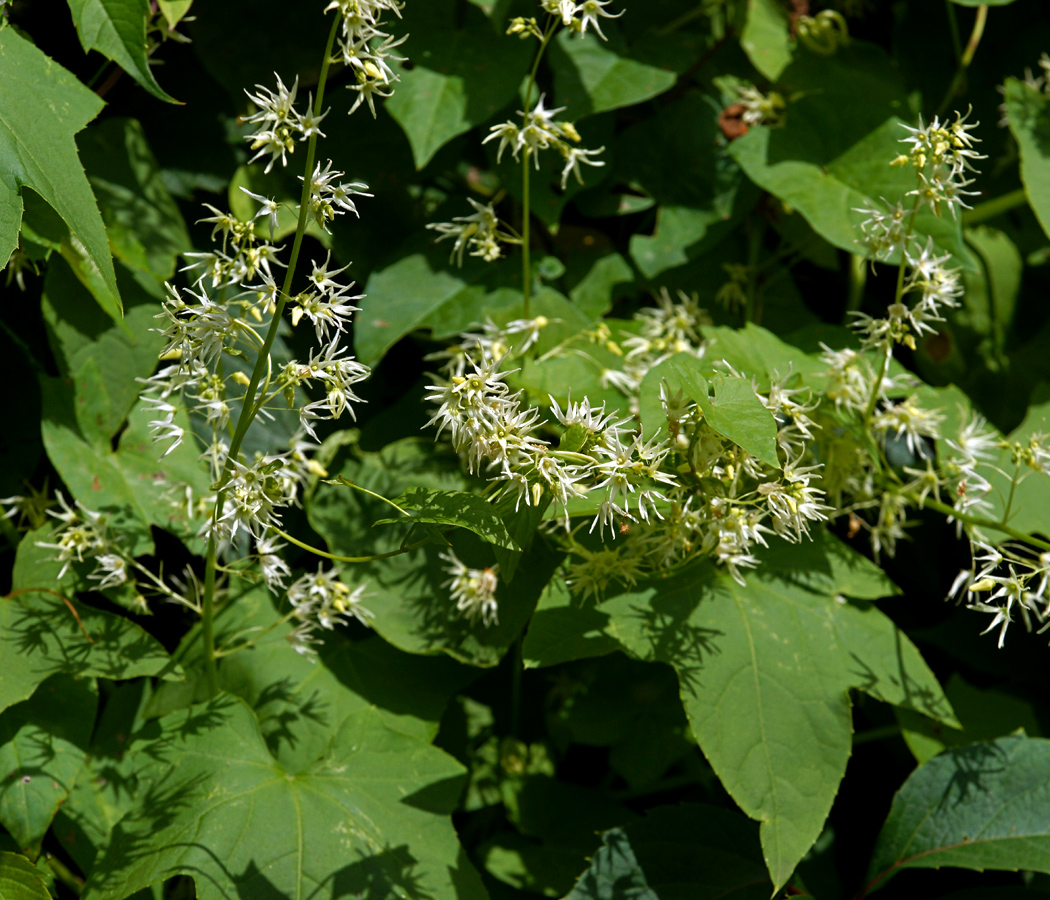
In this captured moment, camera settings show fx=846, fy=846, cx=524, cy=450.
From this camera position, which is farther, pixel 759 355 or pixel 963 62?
pixel 963 62

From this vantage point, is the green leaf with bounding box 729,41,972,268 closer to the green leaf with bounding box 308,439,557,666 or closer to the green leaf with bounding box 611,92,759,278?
the green leaf with bounding box 611,92,759,278

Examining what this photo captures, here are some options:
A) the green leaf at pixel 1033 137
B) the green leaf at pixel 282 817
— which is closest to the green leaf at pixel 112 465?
the green leaf at pixel 282 817

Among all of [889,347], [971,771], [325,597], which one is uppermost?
[889,347]

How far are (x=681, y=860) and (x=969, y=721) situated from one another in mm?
695

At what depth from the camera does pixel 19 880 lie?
1286 mm

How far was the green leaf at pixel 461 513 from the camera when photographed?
3.26ft

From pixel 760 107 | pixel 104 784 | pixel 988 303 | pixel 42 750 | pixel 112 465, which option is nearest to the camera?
pixel 42 750

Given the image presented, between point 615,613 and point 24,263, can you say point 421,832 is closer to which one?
point 615,613

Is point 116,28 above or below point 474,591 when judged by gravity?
above

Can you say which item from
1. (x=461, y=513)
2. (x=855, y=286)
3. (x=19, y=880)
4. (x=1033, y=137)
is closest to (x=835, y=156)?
(x=855, y=286)

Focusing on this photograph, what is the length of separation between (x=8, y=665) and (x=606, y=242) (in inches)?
57.0

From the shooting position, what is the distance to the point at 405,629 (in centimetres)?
160

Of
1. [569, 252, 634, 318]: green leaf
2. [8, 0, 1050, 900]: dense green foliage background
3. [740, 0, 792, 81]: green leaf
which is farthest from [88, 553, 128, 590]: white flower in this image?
[740, 0, 792, 81]: green leaf

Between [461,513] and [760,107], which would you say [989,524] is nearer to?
[461,513]
